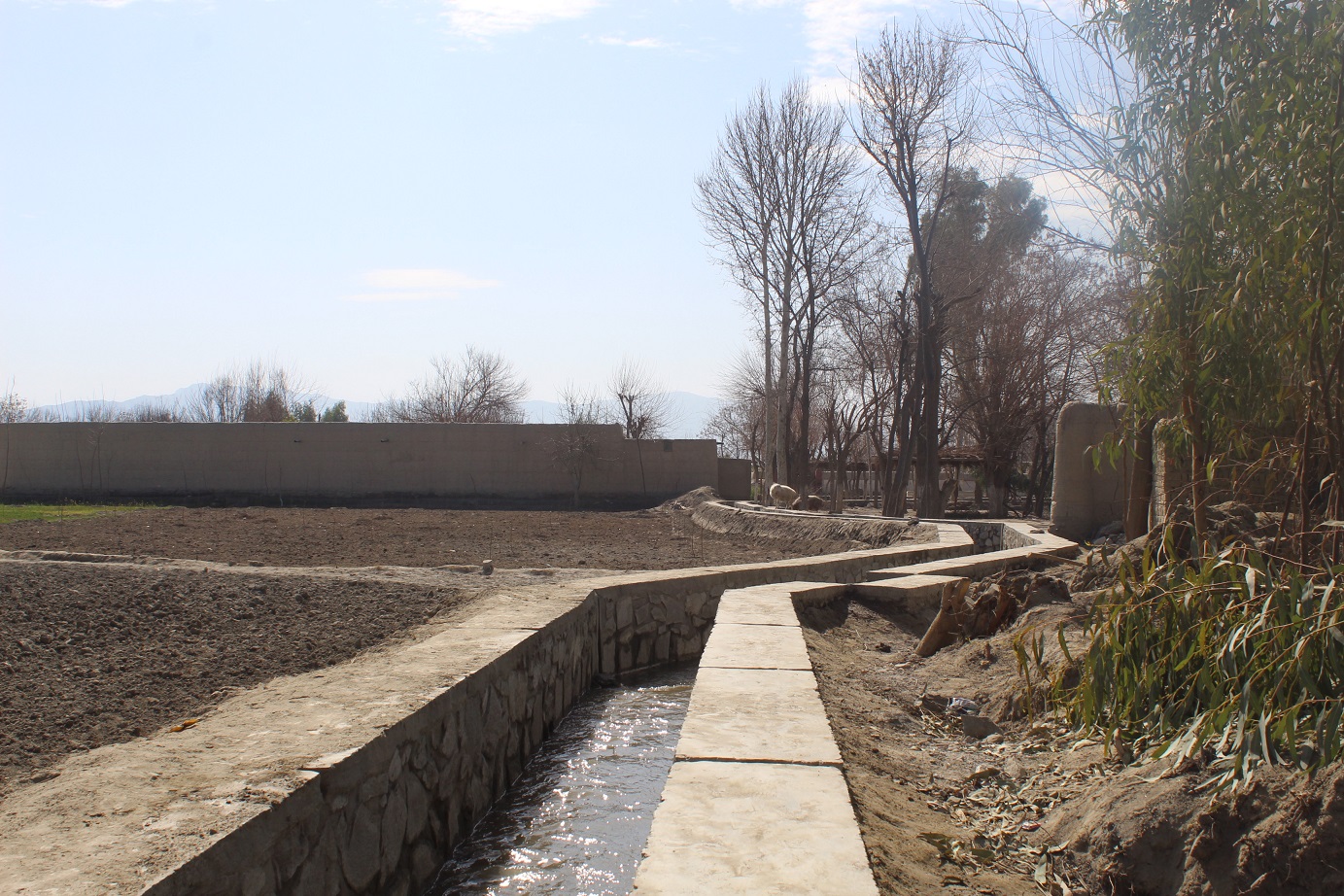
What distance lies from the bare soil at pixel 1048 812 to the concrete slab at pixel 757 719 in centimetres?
17

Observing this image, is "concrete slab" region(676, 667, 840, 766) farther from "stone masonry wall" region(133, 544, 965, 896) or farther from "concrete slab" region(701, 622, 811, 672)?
"stone masonry wall" region(133, 544, 965, 896)

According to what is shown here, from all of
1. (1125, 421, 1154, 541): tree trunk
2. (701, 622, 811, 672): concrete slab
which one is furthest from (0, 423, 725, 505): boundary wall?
(701, 622, 811, 672): concrete slab

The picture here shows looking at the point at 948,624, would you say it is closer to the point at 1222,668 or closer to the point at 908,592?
the point at 908,592

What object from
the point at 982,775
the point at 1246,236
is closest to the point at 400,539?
the point at 982,775

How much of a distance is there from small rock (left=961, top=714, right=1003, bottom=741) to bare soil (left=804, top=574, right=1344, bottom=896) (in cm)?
4

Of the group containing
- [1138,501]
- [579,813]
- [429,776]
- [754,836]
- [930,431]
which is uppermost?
[930,431]

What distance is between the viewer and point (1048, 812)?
131 inches

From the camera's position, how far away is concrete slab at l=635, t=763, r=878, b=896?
7.98ft

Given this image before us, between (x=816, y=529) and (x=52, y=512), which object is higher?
(x=816, y=529)

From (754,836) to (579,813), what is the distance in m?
2.28

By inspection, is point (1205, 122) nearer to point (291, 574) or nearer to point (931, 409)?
point (291, 574)

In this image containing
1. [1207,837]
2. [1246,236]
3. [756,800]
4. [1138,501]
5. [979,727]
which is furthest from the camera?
[1138,501]

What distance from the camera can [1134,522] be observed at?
8.50 meters

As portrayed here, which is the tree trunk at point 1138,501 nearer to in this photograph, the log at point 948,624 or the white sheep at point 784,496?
the log at point 948,624
